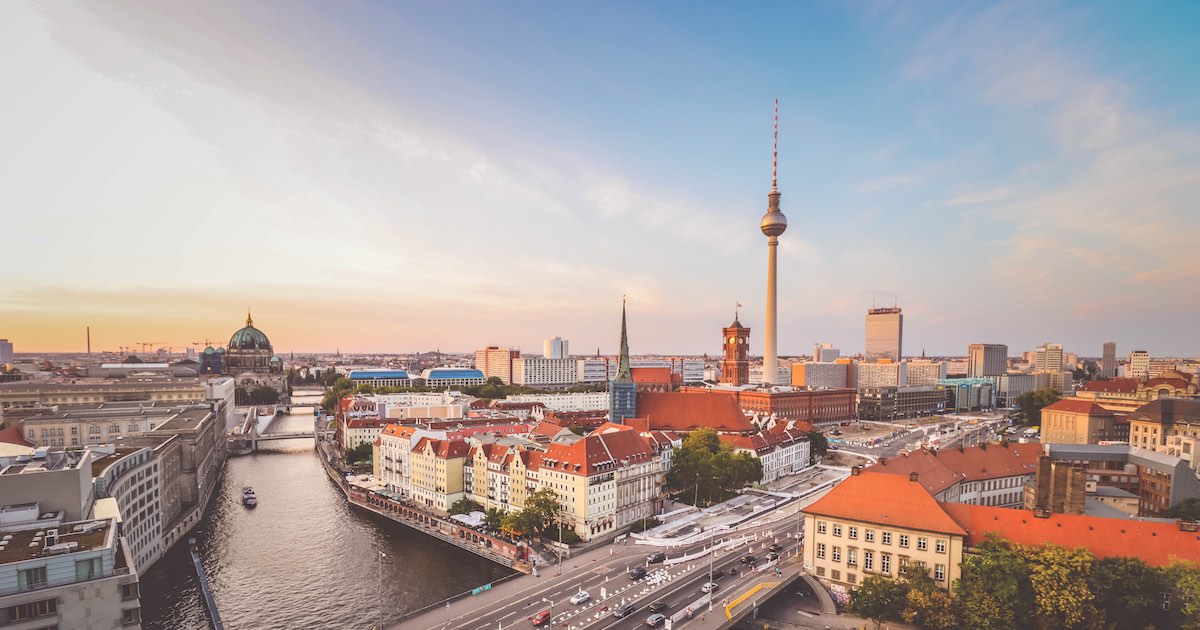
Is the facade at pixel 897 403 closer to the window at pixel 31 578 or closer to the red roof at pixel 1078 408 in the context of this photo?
the red roof at pixel 1078 408

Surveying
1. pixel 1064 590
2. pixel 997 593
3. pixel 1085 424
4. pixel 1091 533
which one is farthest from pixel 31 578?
pixel 1085 424

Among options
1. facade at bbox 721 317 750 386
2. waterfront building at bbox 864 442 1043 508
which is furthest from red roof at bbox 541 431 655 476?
facade at bbox 721 317 750 386

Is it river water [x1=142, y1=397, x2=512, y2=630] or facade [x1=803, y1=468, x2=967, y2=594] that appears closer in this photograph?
facade [x1=803, y1=468, x2=967, y2=594]

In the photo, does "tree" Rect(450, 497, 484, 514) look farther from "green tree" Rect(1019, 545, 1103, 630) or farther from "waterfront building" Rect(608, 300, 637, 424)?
"green tree" Rect(1019, 545, 1103, 630)

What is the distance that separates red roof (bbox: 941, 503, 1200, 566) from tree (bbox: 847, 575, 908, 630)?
6732mm

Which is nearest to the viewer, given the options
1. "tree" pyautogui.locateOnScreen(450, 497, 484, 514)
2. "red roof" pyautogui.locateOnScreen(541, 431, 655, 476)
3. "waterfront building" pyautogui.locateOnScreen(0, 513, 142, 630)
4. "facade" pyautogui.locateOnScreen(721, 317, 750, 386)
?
"waterfront building" pyautogui.locateOnScreen(0, 513, 142, 630)

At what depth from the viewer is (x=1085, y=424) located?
92.0 m

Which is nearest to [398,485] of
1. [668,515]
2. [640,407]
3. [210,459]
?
[210,459]

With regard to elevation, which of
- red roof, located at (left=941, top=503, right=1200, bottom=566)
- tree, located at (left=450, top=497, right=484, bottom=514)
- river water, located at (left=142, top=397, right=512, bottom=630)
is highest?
red roof, located at (left=941, top=503, right=1200, bottom=566)

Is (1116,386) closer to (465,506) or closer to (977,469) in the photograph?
(977,469)

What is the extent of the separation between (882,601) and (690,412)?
223ft

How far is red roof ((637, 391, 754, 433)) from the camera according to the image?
10112cm

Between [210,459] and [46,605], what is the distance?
67.8 meters

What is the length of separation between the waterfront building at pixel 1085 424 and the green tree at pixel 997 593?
74471 mm
